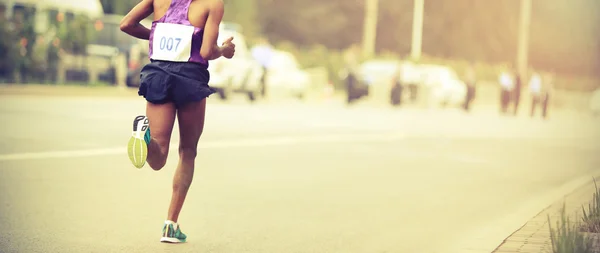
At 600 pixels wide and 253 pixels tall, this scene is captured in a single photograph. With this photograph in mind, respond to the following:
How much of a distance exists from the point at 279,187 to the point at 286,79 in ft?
80.4

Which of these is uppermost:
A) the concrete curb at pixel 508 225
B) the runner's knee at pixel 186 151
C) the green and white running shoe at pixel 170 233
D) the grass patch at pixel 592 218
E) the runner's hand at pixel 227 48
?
the runner's hand at pixel 227 48

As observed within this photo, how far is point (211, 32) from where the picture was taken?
7043 mm

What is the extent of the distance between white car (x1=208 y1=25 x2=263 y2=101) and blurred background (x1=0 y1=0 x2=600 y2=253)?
0.05m

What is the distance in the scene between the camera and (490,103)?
54.9 meters

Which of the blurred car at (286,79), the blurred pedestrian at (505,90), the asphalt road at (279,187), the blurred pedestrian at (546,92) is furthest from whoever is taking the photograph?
the blurred pedestrian at (505,90)

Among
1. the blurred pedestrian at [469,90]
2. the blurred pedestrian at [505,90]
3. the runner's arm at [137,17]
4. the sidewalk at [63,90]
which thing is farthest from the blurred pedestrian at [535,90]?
the runner's arm at [137,17]

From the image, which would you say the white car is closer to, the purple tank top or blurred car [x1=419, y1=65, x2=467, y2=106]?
blurred car [x1=419, y1=65, x2=467, y2=106]

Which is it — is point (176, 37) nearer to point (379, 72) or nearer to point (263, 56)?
point (263, 56)

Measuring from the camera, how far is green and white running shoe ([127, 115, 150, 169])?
6.78 meters

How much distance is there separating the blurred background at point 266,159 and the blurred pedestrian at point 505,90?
0.07 m

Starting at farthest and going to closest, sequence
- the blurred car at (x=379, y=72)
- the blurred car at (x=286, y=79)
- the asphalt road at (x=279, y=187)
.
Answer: the blurred car at (x=379, y=72)
the blurred car at (x=286, y=79)
the asphalt road at (x=279, y=187)

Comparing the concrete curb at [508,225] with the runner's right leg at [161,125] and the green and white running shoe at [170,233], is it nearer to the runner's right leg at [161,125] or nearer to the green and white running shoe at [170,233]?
the green and white running shoe at [170,233]

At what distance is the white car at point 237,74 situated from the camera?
96.8ft

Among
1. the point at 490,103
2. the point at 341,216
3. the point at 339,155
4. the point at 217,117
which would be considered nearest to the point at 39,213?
the point at 341,216
